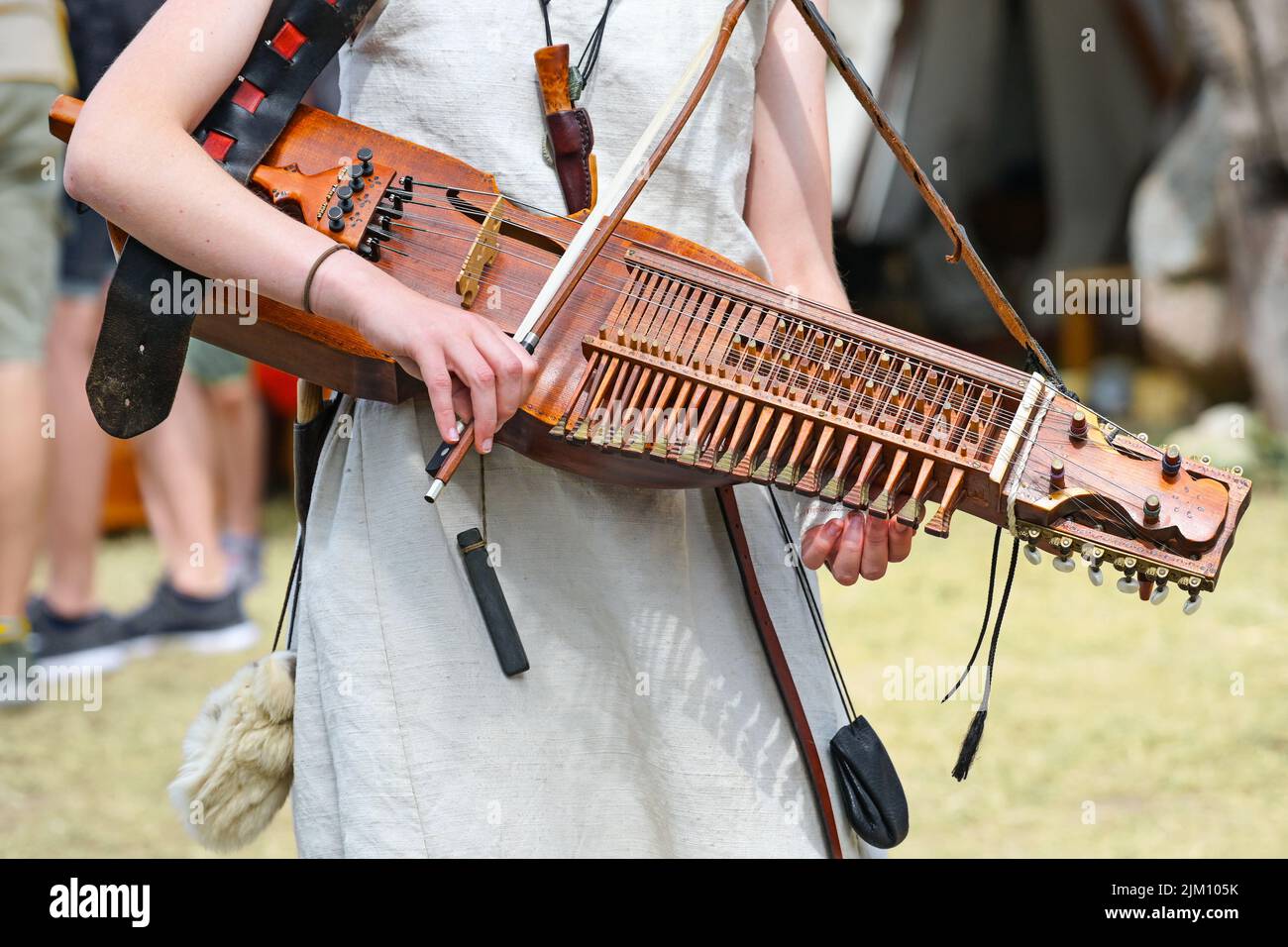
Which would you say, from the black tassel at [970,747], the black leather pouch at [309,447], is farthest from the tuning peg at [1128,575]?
the black leather pouch at [309,447]

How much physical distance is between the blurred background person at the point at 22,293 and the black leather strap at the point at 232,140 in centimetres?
258

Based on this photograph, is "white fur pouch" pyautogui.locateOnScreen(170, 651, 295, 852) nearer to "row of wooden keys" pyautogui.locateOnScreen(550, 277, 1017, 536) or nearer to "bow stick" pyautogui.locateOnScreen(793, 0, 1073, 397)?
"row of wooden keys" pyautogui.locateOnScreen(550, 277, 1017, 536)

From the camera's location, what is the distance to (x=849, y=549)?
1.32 metres

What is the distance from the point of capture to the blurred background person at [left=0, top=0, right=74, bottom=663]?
3.63 meters

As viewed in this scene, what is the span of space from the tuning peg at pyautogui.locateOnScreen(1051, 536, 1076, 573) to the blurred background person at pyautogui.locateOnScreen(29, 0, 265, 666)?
3.36 meters

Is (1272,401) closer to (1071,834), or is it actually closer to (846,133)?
(846,133)

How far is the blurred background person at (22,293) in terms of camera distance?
3631mm

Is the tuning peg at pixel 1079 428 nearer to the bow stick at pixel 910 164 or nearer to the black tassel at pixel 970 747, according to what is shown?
the bow stick at pixel 910 164

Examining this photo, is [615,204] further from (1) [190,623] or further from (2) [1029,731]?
(1) [190,623]

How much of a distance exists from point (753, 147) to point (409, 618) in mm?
650

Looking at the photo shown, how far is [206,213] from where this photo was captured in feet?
4.00

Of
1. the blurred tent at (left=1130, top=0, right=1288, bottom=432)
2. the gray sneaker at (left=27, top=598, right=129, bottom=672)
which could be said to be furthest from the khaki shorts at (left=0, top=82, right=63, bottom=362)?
the blurred tent at (left=1130, top=0, right=1288, bottom=432)
